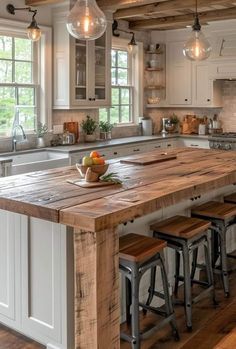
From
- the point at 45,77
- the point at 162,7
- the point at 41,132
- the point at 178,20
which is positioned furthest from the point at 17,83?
the point at 178,20

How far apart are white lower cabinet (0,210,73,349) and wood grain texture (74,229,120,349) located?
0.20m

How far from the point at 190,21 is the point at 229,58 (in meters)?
0.82

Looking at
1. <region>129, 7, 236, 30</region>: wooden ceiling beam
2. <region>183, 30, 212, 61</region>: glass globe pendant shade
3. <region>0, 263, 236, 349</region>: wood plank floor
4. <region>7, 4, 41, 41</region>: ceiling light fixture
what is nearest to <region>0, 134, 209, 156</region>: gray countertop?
<region>7, 4, 41, 41</region>: ceiling light fixture

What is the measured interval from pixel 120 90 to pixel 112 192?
15.8 ft

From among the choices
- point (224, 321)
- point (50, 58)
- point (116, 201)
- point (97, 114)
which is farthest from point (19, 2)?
point (224, 321)

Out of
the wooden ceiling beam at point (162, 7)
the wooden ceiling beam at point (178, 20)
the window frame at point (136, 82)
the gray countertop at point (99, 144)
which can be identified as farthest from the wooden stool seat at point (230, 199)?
the window frame at point (136, 82)

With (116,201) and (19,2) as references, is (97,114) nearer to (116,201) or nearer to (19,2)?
(19,2)

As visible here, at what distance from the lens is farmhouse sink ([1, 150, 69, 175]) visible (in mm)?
4716

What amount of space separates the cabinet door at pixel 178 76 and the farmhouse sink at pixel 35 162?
282 centimetres

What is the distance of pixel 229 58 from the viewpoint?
22.4ft

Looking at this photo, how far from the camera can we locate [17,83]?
5602 mm

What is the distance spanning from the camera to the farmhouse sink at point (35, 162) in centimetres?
472

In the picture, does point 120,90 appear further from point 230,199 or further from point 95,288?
point 95,288

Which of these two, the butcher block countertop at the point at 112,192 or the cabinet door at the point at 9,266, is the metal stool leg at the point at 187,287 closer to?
the butcher block countertop at the point at 112,192
